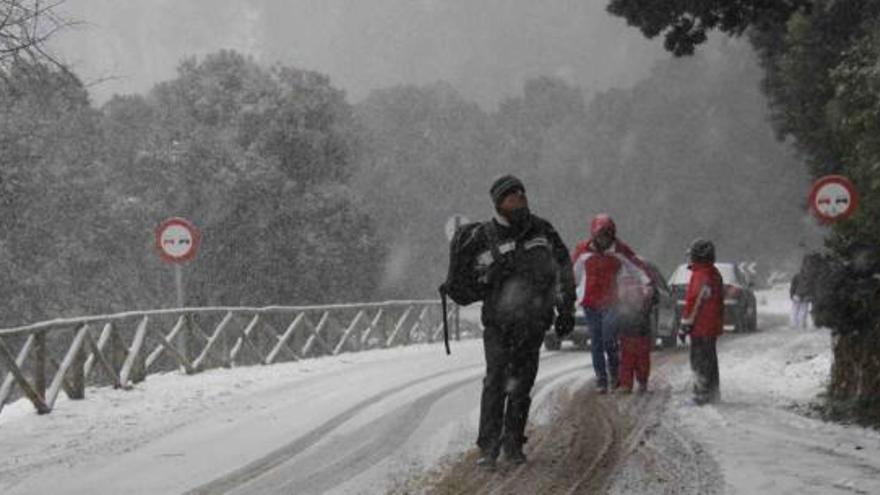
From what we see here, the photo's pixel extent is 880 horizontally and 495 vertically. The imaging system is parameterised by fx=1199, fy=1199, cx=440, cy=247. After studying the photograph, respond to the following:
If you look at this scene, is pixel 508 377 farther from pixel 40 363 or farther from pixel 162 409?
pixel 40 363

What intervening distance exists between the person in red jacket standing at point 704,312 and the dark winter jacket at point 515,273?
4433 millimetres

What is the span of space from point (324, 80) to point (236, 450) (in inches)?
1364

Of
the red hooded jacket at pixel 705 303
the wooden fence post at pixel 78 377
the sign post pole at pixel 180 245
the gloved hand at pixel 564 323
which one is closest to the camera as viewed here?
the gloved hand at pixel 564 323

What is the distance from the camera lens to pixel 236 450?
9.06 m

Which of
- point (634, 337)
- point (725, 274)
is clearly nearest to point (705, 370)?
point (634, 337)

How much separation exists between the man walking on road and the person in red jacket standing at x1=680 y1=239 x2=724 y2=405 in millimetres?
4362

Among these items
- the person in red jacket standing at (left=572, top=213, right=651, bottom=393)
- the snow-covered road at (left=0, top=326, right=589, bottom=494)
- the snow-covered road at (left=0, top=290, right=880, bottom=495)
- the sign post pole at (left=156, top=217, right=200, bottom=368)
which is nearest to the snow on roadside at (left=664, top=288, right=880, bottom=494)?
the snow-covered road at (left=0, top=290, right=880, bottom=495)

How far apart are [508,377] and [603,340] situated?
5186mm

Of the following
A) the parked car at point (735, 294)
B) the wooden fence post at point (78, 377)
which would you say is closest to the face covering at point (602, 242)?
the wooden fence post at point (78, 377)

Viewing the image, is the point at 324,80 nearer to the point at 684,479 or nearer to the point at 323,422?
the point at 323,422

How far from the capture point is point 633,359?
12.5 meters

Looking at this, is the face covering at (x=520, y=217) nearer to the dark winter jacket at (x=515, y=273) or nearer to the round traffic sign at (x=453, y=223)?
the dark winter jacket at (x=515, y=273)

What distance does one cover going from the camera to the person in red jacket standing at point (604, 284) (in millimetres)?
12562

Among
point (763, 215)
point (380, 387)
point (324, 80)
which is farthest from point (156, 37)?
point (380, 387)
